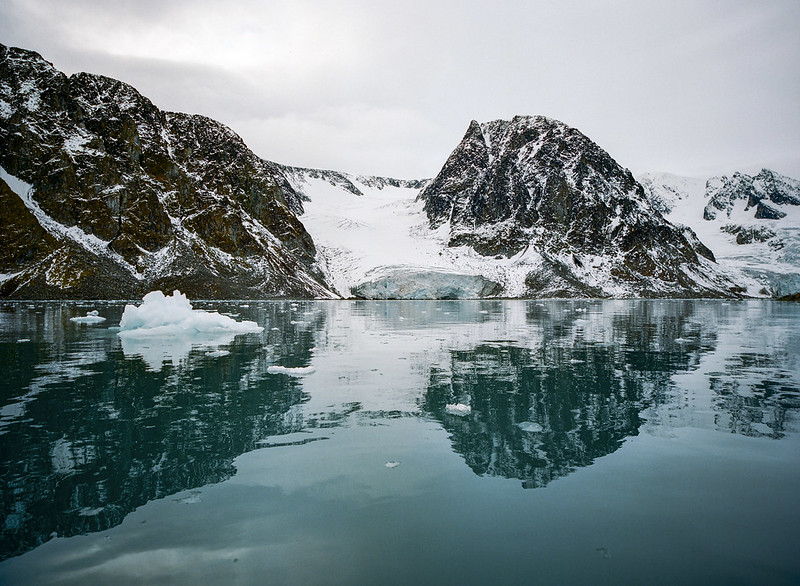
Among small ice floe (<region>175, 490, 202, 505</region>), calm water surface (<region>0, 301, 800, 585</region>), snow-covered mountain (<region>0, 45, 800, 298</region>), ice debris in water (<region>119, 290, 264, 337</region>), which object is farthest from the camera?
snow-covered mountain (<region>0, 45, 800, 298</region>)

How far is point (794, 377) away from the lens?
20125 millimetres

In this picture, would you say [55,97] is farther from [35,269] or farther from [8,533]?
[8,533]

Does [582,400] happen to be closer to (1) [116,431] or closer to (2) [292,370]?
(2) [292,370]

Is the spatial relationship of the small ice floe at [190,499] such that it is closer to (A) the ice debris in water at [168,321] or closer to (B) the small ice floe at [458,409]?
(B) the small ice floe at [458,409]

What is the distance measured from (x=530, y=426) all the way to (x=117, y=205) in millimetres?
167039

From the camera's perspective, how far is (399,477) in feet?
32.2

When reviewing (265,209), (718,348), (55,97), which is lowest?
(718,348)

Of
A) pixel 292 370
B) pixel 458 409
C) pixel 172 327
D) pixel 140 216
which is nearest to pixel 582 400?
pixel 458 409

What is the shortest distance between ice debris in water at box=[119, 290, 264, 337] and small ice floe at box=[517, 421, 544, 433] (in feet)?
102

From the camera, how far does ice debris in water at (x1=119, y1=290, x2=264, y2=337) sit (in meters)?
37.5

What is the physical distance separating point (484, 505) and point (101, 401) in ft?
42.9

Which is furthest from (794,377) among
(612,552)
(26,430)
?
(26,430)

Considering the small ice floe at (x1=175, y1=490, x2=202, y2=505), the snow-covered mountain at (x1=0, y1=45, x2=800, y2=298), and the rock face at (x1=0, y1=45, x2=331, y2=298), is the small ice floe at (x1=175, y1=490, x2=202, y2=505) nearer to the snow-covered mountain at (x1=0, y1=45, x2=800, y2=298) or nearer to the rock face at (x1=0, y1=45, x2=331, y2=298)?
the rock face at (x1=0, y1=45, x2=331, y2=298)

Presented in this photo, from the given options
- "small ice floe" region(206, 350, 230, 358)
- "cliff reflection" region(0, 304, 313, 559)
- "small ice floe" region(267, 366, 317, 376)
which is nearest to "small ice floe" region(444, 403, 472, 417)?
"cliff reflection" region(0, 304, 313, 559)
